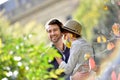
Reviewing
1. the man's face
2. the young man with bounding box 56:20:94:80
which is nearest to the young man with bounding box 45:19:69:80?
the man's face

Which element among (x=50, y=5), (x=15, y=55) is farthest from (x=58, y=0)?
(x=15, y=55)

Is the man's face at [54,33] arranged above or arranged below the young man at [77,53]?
above

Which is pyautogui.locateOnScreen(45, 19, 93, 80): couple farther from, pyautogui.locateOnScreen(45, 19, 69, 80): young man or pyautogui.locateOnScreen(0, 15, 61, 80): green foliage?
pyautogui.locateOnScreen(0, 15, 61, 80): green foliage

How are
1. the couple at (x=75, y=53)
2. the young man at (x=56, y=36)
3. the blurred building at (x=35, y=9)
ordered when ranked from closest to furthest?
the couple at (x=75, y=53) → the young man at (x=56, y=36) → the blurred building at (x=35, y=9)

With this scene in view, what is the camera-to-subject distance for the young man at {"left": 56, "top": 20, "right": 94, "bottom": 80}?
3445mm

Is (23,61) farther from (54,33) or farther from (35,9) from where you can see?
(35,9)

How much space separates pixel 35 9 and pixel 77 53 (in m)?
16.1

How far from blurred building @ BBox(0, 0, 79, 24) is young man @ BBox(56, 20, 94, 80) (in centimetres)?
1442

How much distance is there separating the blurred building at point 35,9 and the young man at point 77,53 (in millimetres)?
14416

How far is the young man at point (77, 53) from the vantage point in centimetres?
345

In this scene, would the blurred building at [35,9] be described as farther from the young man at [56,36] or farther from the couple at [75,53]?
the couple at [75,53]

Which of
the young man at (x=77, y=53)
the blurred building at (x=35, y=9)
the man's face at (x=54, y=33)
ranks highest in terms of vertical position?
the blurred building at (x=35, y=9)

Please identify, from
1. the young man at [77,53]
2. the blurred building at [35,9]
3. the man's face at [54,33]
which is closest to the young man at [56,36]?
the man's face at [54,33]

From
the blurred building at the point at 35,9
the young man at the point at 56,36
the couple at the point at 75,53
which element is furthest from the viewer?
the blurred building at the point at 35,9
